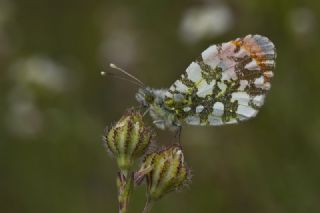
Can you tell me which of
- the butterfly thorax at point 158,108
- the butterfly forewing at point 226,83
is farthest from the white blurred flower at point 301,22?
the butterfly thorax at point 158,108

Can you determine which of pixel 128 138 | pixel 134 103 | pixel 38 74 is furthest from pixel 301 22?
pixel 128 138

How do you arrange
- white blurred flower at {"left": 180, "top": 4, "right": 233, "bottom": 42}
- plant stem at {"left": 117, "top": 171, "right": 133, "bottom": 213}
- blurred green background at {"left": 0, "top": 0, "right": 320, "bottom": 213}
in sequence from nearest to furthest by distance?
plant stem at {"left": 117, "top": 171, "right": 133, "bottom": 213}, blurred green background at {"left": 0, "top": 0, "right": 320, "bottom": 213}, white blurred flower at {"left": 180, "top": 4, "right": 233, "bottom": 42}

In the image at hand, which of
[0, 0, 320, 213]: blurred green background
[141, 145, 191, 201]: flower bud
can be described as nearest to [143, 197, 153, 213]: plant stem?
[141, 145, 191, 201]: flower bud

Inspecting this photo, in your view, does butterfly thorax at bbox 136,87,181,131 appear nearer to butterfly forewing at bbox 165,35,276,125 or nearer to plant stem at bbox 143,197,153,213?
butterfly forewing at bbox 165,35,276,125

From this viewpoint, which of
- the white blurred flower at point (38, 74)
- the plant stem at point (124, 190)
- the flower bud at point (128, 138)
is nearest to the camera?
the plant stem at point (124, 190)

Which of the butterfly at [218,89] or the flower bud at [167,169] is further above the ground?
the butterfly at [218,89]

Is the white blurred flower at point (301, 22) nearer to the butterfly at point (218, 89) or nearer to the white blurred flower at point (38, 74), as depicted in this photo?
the white blurred flower at point (38, 74)

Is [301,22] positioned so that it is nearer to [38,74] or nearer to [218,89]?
[38,74]
